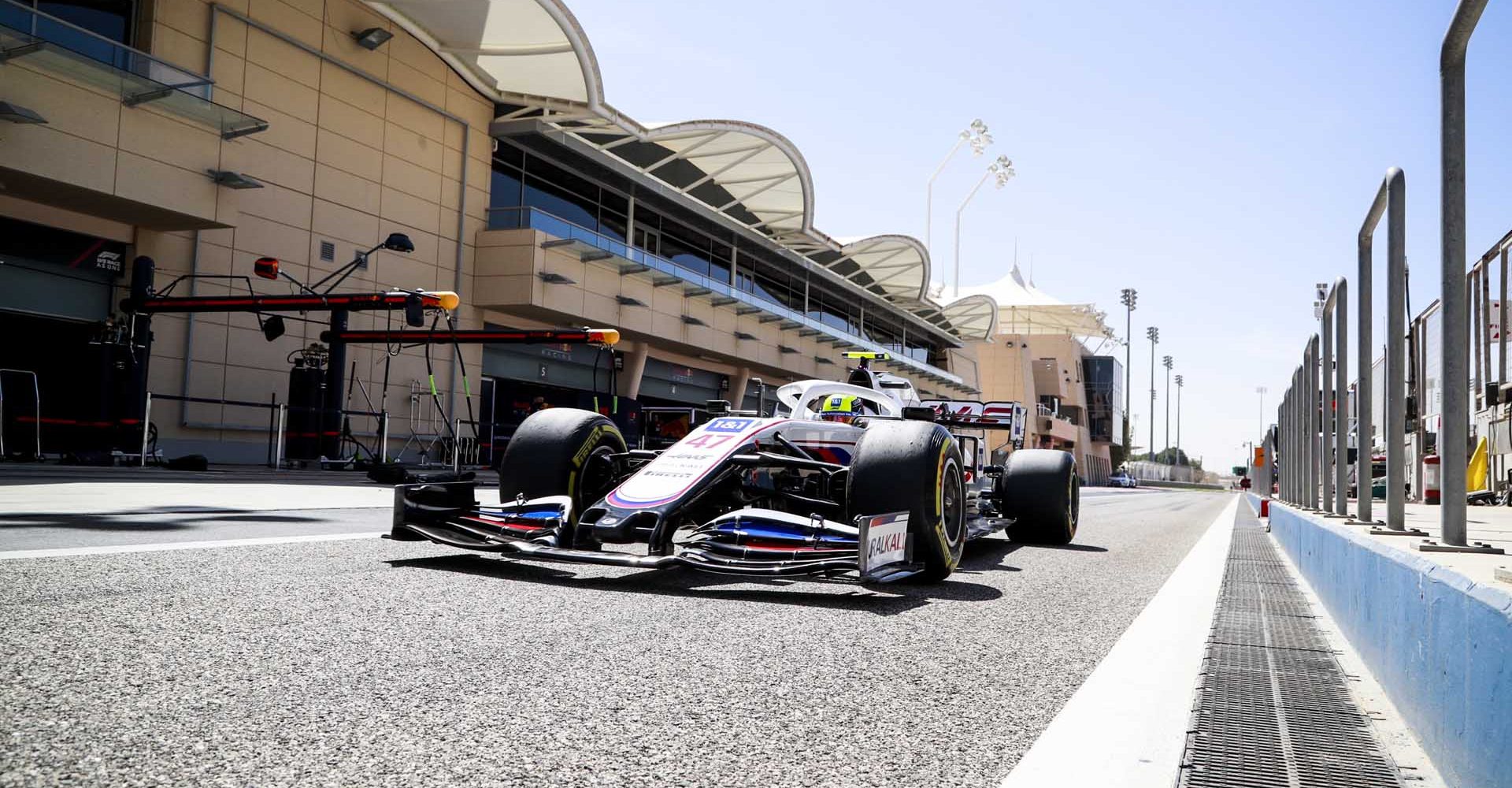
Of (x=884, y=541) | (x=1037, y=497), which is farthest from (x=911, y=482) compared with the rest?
(x=1037, y=497)

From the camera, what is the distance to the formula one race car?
5074mm

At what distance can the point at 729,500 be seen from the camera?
6.31 meters

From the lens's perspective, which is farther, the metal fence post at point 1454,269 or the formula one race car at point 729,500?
the formula one race car at point 729,500

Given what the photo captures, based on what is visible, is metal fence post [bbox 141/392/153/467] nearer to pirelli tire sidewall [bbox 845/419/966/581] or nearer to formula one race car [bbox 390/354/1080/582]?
formula one race car [bbox 390/354/1080/582]

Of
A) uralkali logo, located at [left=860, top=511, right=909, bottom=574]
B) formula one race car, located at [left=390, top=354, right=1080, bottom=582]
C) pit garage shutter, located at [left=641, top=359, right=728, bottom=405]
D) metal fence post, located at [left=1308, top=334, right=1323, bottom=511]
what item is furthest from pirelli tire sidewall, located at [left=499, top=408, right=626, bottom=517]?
pit garage shutter, located at [left=641, top=359, right=728, bottom=405]

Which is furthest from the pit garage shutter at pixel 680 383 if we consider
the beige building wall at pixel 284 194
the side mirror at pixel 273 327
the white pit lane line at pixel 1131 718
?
the white pit lane line at pixel 1131 718

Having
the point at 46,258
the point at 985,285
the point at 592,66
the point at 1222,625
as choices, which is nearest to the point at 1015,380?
the point at 985,285

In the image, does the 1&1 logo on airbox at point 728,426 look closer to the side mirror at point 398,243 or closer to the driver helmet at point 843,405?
the driver helmet at point 843,405

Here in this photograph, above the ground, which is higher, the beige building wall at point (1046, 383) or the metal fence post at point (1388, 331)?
the beige building wall at point (1046, 383)

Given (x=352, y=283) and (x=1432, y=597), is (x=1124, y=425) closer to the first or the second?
(x=352, y=283)

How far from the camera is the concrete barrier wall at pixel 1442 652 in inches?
76.9

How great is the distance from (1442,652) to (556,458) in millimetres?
4979

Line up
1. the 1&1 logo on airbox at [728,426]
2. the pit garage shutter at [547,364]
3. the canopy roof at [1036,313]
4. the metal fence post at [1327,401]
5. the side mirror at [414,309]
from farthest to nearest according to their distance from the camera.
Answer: the canopy roof at [1036,313], the pit garage shutter at [547,364], the side mirror at [414,309], the metal fence post at [1327,401], the 1&1 logo on airbox at [728,426]

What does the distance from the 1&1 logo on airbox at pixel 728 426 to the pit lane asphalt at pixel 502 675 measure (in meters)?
1.12
